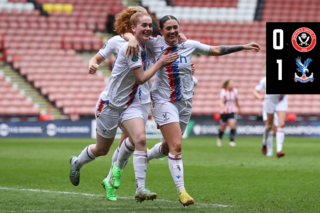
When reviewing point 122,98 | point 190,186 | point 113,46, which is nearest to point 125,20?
point 113,46

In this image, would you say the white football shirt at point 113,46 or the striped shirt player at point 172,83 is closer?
the striped shirt player at point 172,83

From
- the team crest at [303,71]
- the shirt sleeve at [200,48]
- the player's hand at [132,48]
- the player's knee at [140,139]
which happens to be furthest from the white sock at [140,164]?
the team crest at [303,71]

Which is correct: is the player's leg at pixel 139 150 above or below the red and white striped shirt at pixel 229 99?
above

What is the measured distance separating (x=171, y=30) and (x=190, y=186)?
242 cm

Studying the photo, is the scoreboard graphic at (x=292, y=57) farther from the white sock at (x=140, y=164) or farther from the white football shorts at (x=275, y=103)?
the white sock at (x=140, y=164)

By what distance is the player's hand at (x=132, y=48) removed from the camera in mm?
4715

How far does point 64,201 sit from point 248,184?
2.69 meters

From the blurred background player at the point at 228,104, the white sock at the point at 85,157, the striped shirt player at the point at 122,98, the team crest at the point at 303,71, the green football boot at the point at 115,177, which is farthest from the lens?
the blurred background player at the point at 228,104

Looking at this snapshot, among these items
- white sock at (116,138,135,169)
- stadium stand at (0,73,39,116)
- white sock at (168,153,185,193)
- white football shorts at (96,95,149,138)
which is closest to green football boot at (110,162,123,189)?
white sock at (116,138,135,169)

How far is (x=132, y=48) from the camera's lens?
186 inches

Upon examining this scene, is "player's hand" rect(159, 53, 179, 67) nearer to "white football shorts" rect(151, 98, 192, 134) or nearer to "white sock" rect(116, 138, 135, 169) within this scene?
"white football shorts" rect(151, 98, 192, 134)

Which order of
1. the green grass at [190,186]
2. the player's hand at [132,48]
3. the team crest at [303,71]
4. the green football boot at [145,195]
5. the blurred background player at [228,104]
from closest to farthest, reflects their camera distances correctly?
the green football boot at [145,195] < the player's hand at [132,48] < the green grass at [190,186] < the team crest at [303,71] < the blurred background player at [228,104]

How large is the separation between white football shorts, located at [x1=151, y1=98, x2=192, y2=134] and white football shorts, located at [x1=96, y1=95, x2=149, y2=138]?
17 centimetres

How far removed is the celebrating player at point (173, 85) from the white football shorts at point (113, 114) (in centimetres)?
18
